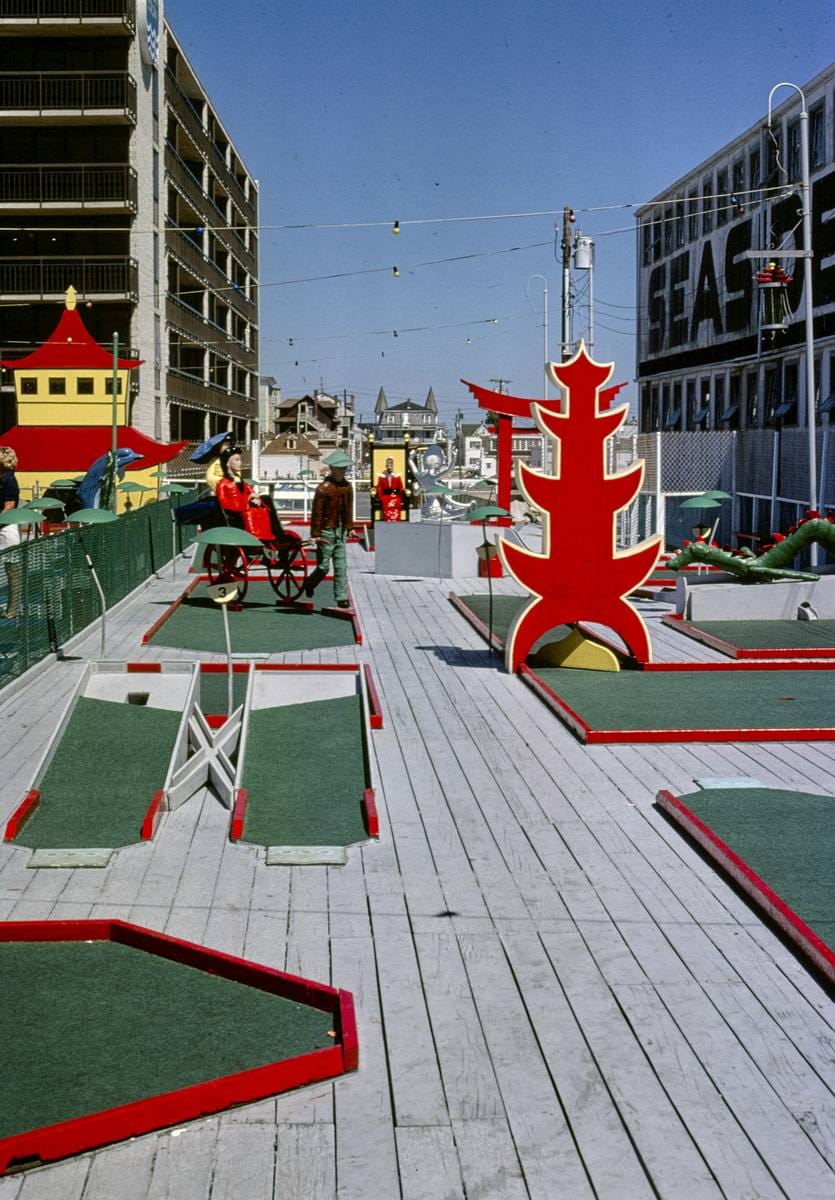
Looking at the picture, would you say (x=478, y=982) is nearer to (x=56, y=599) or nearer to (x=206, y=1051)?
(x=206, y=1051)

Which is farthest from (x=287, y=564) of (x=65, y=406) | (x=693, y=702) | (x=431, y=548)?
(x=65, y=406)

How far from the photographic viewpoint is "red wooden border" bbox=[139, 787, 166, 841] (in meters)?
8.67

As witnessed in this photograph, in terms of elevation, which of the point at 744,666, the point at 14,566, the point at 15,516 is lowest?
the point at 744,666

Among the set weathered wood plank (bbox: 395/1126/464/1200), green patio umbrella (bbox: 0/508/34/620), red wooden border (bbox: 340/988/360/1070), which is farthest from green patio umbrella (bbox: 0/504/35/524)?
weathered wood plank (bbox: 395/1126/464/1200)

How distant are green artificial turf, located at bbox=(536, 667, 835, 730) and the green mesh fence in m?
5.32

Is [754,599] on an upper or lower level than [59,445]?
lower

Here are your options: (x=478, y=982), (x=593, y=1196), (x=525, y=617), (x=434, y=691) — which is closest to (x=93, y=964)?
(x=478, y=982)

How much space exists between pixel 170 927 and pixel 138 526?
1722 cm

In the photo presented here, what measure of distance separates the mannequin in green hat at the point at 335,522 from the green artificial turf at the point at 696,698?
532 centimetres

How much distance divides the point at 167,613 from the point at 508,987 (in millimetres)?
13698

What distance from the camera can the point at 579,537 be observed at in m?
15.2

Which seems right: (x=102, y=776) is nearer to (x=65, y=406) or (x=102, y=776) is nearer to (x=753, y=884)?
(x=753, y=884)

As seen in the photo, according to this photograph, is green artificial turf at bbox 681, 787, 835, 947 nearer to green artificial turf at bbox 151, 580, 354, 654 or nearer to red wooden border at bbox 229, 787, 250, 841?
red wooden border at bbox 229, 787, 250, 841

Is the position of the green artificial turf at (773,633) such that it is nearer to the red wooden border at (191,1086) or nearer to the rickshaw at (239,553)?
the rickshaw at (239,553)
